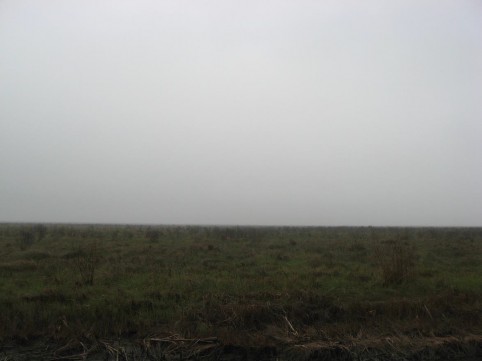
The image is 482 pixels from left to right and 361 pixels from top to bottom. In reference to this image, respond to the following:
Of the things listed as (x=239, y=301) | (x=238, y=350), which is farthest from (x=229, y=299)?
(x=238, y=350)

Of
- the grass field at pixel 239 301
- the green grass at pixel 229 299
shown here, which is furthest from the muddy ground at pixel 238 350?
the green grass at pixel 229 299

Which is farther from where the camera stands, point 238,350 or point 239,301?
point 239,301

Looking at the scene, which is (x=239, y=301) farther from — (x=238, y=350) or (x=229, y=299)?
(x=238, y=350)

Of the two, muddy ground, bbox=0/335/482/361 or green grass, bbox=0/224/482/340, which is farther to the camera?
green grass, bbox=0/224/482/340

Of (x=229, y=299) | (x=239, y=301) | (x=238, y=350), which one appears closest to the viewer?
(x=238, y=350)

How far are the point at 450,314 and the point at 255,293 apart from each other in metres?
4.26

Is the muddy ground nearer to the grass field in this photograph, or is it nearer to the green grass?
the grass field

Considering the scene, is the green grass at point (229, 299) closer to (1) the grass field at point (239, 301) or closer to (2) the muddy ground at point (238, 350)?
(1) the grass field at point (239, 301)

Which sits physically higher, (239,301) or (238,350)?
(239,301)

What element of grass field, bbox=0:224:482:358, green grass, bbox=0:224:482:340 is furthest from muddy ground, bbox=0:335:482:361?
green grass, bbox=0:224:482:340

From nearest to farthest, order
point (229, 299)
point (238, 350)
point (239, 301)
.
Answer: point (238, 350)
point (239, 301)
point (229, 299)

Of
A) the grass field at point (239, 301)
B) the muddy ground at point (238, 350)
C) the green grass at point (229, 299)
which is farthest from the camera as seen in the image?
the green grass at point (229, 299)

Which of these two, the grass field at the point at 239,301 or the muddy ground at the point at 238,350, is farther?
the grass field at the point at 239,301

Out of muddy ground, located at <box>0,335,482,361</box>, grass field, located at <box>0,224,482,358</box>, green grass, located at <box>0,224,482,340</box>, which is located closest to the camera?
muddy ground, located at <box>0,335,482,361</box>
